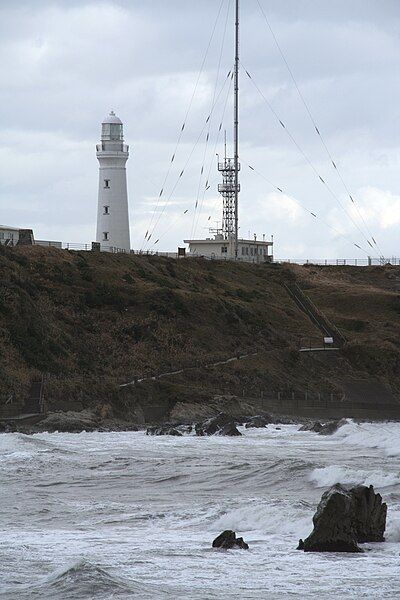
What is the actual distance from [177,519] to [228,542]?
3.57 m

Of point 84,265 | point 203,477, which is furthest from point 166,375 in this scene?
point 203,477

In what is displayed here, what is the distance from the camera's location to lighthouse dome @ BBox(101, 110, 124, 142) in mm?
86688

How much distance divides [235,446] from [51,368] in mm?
15153

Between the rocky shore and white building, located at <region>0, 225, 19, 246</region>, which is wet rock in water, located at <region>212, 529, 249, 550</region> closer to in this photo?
the rocky shore

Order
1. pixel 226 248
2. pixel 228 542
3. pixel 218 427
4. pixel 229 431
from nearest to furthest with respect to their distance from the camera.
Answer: pixel 228 542, pixel 229 431, pixel 218 427, pixel 226 248

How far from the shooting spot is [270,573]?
1808 cm

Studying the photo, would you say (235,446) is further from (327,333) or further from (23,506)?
(327,333)

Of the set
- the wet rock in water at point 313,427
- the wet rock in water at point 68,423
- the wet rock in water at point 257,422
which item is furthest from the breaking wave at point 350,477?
the wet rock in water at point 257,422

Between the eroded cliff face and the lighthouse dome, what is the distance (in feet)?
29.8

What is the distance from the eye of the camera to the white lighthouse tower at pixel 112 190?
85.9 meters

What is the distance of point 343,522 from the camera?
64.8 ft

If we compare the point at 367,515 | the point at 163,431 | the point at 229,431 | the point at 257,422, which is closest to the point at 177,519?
the point at 367,515

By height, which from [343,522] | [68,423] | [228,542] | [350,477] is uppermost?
[68,423]

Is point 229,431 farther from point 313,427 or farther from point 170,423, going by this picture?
point 313,427
